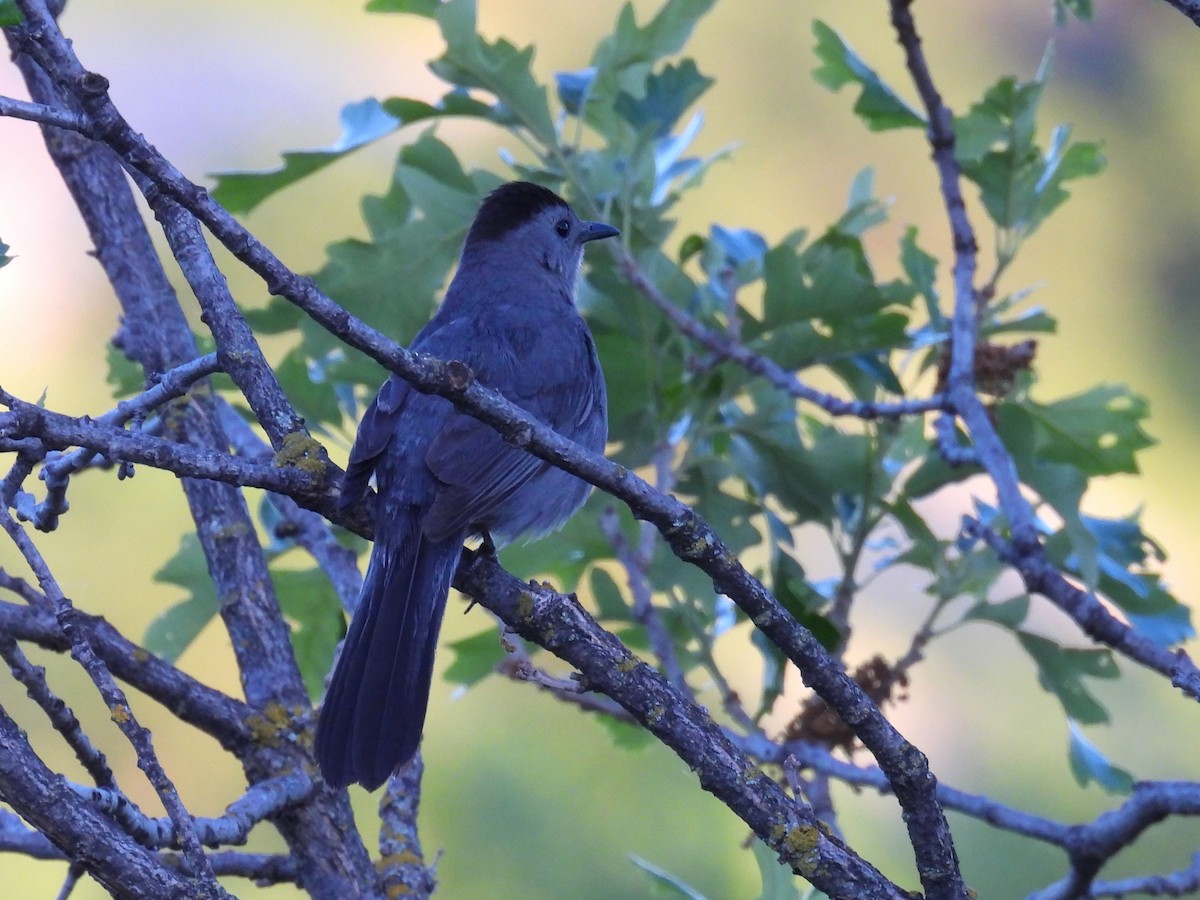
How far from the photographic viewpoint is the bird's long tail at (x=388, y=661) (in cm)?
268

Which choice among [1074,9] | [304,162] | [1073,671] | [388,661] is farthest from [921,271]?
[388,661]

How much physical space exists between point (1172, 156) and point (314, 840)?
9076mm

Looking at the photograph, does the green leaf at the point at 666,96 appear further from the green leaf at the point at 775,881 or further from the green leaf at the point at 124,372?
the green leaf at the point at 775,881

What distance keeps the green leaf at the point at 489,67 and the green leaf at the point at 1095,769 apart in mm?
1966

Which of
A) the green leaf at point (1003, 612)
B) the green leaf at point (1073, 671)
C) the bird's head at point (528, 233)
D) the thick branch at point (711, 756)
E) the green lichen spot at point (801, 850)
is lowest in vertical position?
the green lichen spot at point (801, 850)

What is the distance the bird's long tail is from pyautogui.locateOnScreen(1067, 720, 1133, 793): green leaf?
1.55 m

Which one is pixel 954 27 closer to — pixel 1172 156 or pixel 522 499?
pixel 1172 156

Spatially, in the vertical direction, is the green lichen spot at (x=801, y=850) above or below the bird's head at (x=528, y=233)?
below

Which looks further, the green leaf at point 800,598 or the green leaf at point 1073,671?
the green leaf at point 1073,671

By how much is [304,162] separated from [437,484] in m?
0.94

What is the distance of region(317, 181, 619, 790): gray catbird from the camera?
2754mm

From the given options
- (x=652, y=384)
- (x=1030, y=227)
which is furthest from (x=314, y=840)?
(x=1030, y=227)

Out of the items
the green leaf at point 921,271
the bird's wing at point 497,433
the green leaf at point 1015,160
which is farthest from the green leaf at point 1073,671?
the bird's wing at point 497,433

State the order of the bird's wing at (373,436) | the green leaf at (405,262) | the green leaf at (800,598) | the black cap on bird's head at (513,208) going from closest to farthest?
1. the bird's wing at (373,436)
2. the green leaf at (800,598)
3. the green leaf at (405,262)
4. the black cap on bird's head at (513,208)
